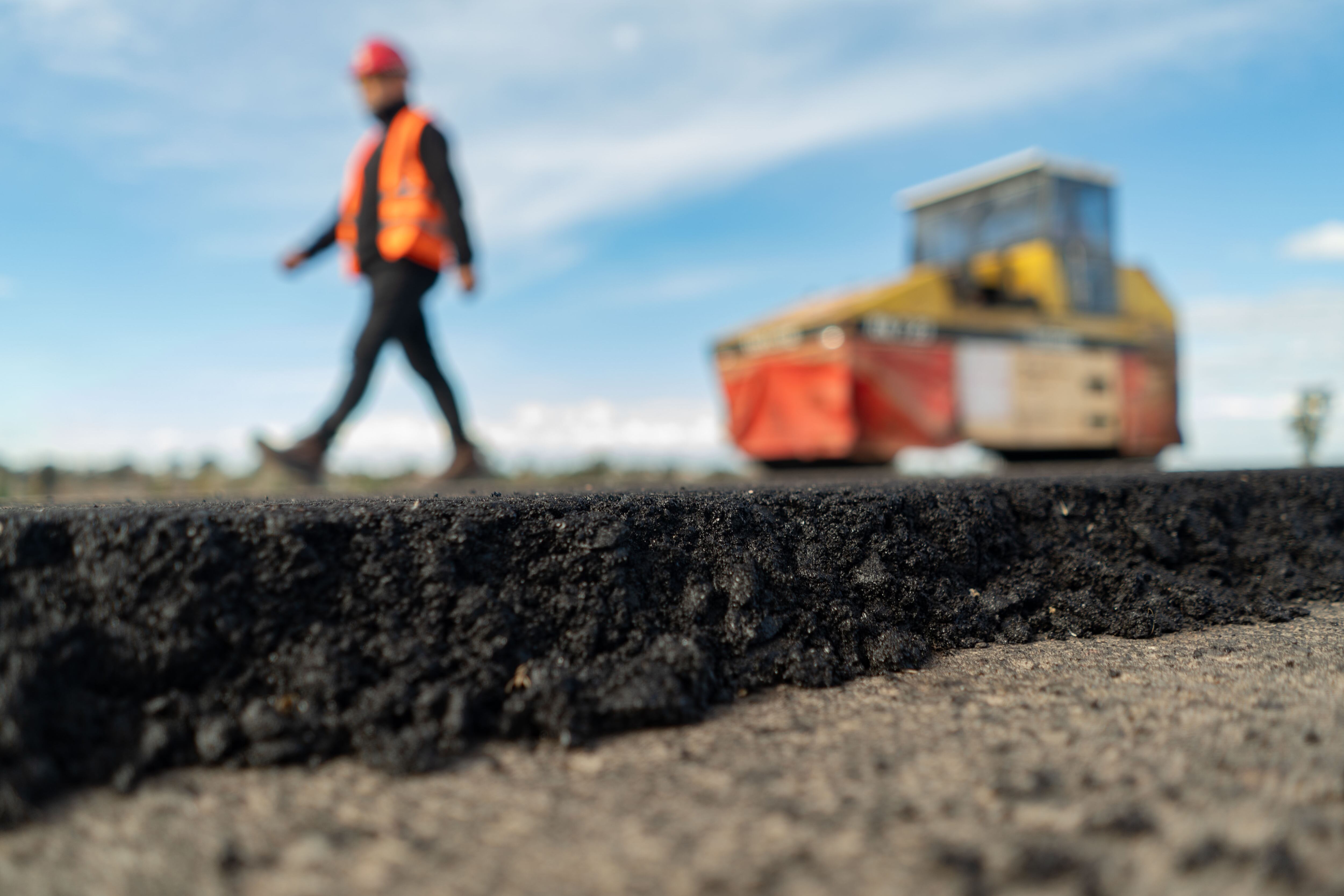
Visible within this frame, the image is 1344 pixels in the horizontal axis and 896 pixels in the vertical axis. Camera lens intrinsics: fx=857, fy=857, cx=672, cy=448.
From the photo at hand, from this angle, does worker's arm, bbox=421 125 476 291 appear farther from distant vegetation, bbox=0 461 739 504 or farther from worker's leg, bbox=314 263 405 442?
distant vegetation, bbox=0 461 739 504

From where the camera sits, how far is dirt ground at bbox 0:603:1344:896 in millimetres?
1008

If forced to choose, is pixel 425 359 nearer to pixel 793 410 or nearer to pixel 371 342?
pixel 371 342

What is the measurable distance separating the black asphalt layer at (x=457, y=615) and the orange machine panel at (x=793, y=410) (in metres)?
5.43

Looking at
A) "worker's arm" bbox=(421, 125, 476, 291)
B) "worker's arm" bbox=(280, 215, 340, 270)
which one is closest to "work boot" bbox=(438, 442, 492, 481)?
"worker's arm" bbox=(421, 125, 476, 291)

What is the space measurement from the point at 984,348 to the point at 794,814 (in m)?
7.95

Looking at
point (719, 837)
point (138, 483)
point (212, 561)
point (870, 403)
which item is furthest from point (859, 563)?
point (138, 483)

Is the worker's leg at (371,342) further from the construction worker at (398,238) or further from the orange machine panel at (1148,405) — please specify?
the orange machine panel at (1148,405)

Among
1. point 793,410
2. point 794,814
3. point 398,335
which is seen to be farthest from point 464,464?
point 794,814

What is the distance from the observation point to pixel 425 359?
491 centimetres

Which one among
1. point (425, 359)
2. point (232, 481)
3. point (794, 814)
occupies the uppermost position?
point (425, 359)

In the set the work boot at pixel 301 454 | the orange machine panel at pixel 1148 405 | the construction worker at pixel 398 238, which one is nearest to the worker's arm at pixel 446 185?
the construction worker at pixel 398 238

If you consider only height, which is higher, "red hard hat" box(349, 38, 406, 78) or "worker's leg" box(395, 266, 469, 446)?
"red hard hat" box(349, 38, 406, 78)

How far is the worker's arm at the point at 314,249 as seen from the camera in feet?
17.2

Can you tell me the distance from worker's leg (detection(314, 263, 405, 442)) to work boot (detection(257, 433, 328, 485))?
1.6 inches
